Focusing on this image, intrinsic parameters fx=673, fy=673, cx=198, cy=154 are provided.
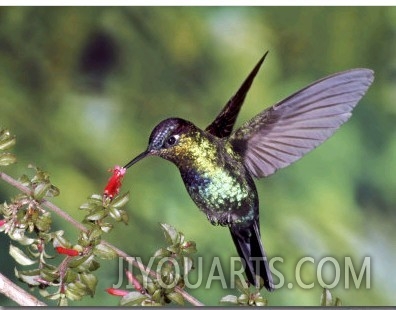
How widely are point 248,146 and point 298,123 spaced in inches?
6.1

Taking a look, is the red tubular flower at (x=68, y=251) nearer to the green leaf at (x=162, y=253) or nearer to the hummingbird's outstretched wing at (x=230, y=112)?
the green leaf at (x=162, y=253)

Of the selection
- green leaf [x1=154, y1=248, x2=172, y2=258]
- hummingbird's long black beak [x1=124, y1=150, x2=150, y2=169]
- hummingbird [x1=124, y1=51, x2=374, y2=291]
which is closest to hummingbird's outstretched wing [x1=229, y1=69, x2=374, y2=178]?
hummingbird [x1=124, y1=51, x2=374, y2=291]

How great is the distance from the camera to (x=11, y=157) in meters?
1.67

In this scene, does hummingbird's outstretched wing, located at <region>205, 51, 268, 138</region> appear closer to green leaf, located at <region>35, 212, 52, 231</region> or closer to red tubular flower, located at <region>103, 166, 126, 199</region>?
red tubular flower, located at <region>103, 166, 126, 199</region>

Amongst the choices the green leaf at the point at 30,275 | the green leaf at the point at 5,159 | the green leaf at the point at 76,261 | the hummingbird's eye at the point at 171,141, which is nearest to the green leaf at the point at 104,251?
the green leaf at the point at 76,261

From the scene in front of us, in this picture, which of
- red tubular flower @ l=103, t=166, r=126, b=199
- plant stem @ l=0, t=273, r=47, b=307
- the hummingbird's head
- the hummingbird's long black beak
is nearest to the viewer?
plant stem @ l=0, t=273, r=47, b=307

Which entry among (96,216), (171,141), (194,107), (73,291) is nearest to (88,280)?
A: (73,291)

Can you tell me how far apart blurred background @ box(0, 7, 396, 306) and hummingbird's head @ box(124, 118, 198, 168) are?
5cm

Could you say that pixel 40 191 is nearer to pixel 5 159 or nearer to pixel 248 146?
pixel 5 159

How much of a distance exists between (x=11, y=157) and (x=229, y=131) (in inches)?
24.4

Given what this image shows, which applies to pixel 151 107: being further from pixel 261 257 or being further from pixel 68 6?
pixel 261 257

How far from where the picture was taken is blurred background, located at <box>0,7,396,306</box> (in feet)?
6.60

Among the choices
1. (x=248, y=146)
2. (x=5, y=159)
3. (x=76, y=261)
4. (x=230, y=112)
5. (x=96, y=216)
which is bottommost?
(x=76, y=261)

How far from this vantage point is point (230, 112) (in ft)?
6.53
